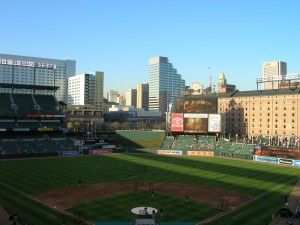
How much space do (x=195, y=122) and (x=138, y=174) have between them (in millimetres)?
43662

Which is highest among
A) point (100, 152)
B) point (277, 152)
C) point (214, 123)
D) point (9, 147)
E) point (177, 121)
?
point (177, 121)

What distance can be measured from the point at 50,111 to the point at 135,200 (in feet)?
225

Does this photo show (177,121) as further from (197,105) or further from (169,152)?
(169,152)

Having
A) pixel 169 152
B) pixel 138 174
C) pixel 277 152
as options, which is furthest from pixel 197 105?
pixel 138 174

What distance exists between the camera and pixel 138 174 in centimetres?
6050

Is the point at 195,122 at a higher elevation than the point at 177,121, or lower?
lower

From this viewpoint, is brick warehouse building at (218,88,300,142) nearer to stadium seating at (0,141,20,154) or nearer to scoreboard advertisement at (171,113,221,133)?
scoreboard advertisement at (171,113,221,133)

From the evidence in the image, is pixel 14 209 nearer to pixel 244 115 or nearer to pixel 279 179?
pixel 279 179

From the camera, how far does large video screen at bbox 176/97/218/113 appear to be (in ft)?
326

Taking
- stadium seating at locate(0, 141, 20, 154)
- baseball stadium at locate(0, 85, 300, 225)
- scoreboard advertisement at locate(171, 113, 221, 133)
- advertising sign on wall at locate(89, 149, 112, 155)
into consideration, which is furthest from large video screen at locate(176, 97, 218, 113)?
stadium seating at locate(0, 141, 20, 154)

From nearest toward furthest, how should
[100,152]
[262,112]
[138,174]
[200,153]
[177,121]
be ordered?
[138,174], [200,153], [100,152], [177,121], [262,112]

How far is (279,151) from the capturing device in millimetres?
79125

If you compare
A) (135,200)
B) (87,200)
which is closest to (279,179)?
(135,200)

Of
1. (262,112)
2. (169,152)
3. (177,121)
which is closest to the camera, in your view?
(169,152)
